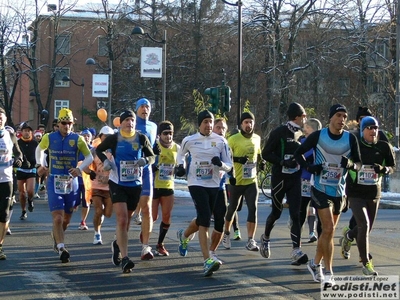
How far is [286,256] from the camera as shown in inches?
426

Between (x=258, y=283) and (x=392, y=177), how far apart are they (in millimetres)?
19198

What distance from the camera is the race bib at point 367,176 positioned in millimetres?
9125

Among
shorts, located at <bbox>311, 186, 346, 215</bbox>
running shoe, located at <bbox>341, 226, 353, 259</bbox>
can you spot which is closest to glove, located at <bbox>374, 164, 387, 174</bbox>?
shorts, located at <bbox>311, 186, 346, 215</bbox>

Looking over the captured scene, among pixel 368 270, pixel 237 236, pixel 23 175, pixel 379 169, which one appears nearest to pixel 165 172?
pixel 237 236

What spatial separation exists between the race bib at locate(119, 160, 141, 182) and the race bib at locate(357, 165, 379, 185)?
274 cm

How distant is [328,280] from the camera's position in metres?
8.27

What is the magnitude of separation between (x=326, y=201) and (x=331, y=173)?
315 mm

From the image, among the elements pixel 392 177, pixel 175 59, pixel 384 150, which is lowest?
pixel 392 177

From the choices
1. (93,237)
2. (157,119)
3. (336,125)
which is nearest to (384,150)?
(336,125)

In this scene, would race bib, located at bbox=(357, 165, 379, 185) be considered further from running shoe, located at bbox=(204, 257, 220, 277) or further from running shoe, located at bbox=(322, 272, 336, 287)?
running shoe, located at bbox=(204, 257, 220, 277)

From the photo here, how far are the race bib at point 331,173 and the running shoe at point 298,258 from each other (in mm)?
1743

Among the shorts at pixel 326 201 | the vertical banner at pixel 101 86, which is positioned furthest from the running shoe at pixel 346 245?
the vertical banner at pixel 101 86

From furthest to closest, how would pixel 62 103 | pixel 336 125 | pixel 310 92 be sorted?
pixel 62 103 < pixel 310 92 < pixel 336 125

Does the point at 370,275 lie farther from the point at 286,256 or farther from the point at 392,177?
the point at 392,177
